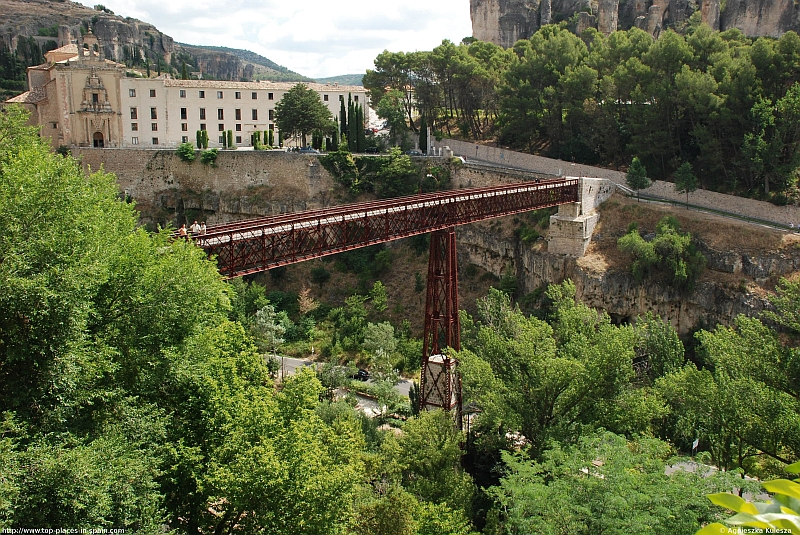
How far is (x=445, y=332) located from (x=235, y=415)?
11.7 metres

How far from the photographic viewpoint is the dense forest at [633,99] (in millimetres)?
35594

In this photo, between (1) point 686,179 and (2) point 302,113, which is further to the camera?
(2) point 302,113

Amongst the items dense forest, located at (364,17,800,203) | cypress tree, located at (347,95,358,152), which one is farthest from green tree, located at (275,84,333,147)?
dense forest, located at (364,17,800,203)

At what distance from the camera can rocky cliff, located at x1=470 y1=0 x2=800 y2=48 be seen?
58656 millimetres

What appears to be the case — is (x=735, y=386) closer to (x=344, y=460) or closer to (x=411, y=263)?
(x=344, y=460)

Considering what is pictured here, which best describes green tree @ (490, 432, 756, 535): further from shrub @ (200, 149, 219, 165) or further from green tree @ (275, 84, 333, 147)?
green tree @ (275, 84, 333, 147)

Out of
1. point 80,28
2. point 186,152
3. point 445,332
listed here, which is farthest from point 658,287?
point 80,28

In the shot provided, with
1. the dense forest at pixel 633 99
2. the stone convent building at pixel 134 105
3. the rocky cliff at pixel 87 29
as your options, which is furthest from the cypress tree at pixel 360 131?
the rocky cliff at pixel 87 29

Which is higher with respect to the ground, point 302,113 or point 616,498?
point 302,113

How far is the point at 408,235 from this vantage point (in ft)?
75.6

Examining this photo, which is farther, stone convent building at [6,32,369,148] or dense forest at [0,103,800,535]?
stone convent building at [6,32,369,148]

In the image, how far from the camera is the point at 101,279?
12.5 meters

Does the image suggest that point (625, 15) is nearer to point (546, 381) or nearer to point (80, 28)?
point (546, 381)

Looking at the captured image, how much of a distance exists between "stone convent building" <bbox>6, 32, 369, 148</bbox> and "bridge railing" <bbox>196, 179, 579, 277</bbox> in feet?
104
